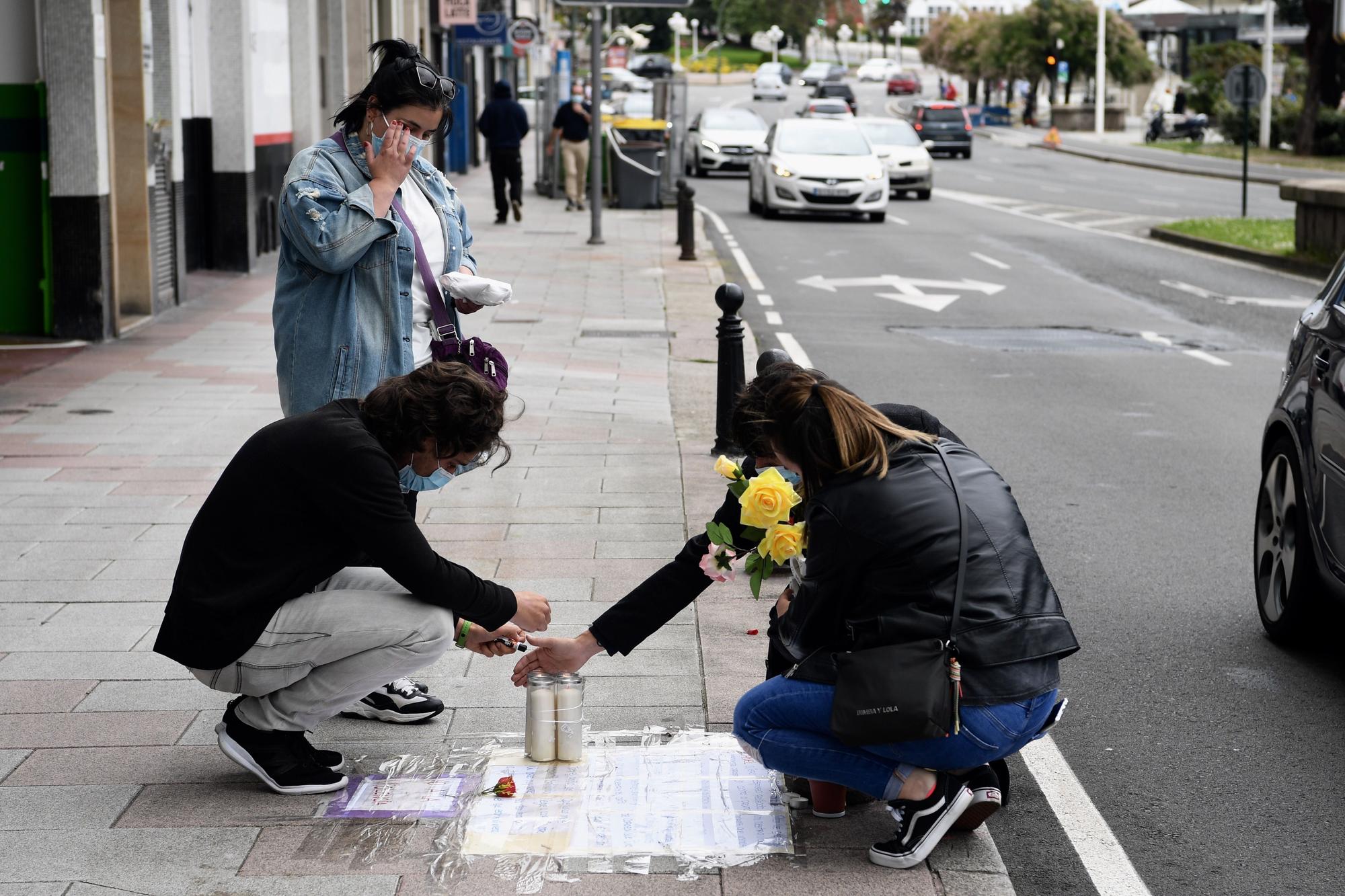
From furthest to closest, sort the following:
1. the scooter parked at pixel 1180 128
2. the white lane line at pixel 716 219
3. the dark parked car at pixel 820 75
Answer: the dark parked car at pixel 820 75, the scooter parked at pixel 1180 128, the white lane line at pixel 716 219

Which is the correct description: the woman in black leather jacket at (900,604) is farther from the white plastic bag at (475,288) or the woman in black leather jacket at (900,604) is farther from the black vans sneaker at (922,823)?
the white plastic bag at (475,288)

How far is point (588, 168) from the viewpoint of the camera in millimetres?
27234

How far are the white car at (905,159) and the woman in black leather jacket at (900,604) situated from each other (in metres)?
27.1

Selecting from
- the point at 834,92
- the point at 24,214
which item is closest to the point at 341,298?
the point at 24,214

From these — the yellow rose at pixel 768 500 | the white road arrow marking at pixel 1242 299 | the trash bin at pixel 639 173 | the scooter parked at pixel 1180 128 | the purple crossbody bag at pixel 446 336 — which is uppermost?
the scooter parked at pixel 1180 128

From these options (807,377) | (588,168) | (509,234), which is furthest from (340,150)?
(588,168)

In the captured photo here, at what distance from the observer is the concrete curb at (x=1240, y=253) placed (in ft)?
66.4

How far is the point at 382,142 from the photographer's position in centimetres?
468

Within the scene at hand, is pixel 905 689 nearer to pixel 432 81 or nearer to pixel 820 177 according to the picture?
pixel 432 81

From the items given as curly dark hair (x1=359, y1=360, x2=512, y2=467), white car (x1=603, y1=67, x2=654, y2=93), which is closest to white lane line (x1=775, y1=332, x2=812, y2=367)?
curly dark hair (x1=359, y1=360, x2=512, y2=467)

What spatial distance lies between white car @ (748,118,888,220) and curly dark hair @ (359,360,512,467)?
71.4 ft

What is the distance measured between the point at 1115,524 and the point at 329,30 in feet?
59.2

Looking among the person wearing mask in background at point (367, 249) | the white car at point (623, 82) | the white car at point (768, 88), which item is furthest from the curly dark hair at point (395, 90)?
the white car at point (768, 88)

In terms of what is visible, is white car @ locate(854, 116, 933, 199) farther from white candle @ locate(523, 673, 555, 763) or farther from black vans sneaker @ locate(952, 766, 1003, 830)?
black vans sneaker @ locate(952, 766, 1003, 830)
